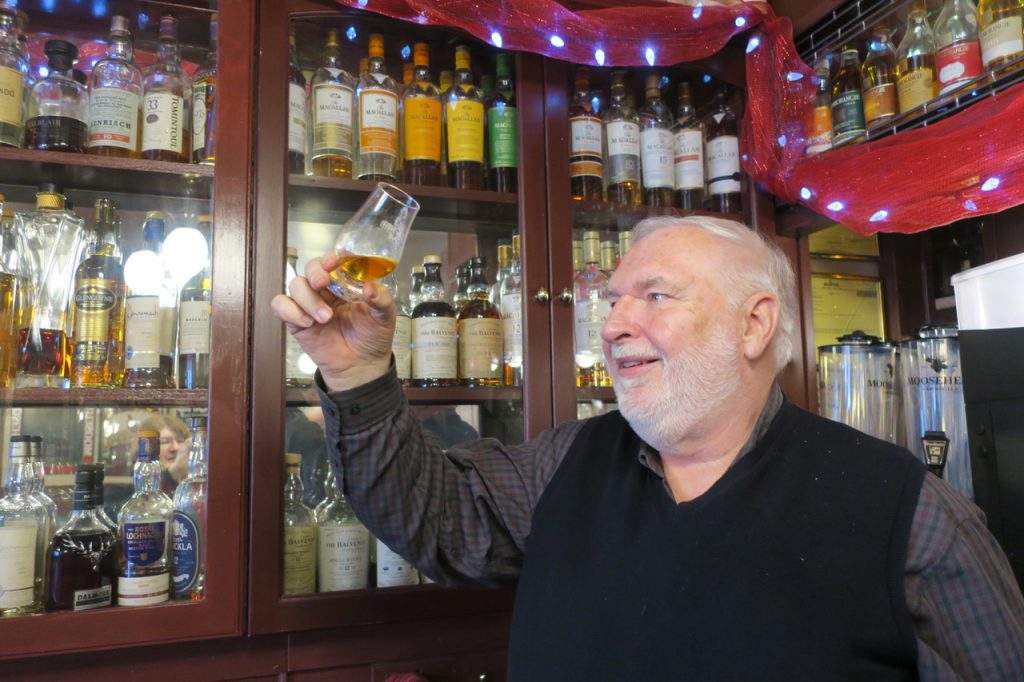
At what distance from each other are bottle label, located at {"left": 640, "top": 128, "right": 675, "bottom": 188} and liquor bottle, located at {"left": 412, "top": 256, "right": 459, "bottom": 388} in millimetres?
538

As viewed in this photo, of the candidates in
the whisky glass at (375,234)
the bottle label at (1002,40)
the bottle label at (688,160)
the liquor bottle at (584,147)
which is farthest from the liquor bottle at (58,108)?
the bottle label at (1002,40)

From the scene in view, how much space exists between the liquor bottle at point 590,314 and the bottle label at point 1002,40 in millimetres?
745

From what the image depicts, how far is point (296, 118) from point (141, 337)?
47 cm

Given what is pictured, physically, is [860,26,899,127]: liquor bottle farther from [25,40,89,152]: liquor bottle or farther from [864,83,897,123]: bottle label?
[25,40,89,152]: liquor bottle

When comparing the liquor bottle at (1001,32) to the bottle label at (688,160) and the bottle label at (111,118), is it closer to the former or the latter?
the bottle label at (688,160)

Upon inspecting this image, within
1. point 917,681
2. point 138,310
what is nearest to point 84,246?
point 138,310

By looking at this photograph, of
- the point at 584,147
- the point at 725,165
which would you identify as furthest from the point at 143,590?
the point at 725,165

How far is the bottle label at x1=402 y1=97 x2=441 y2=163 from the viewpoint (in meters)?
1.54

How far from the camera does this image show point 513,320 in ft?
5.01

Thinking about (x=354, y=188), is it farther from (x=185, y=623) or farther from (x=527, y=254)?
(x=185, y=623)

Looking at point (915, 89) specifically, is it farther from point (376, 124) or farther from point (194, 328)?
point (194, 328)

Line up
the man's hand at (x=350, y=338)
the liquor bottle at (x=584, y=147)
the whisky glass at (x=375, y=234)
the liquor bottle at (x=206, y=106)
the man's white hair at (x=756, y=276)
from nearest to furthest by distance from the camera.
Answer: the whisky glass at (x=375, y=234)
the man's hand at (x=350, y=338)
the man's white hair at (x=756, y=276)
the liquor bottle at (x=206, y=106)
the liquor bottle at (x=584, y=147)

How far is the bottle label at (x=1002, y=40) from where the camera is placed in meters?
1.22

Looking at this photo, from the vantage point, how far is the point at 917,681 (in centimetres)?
92
